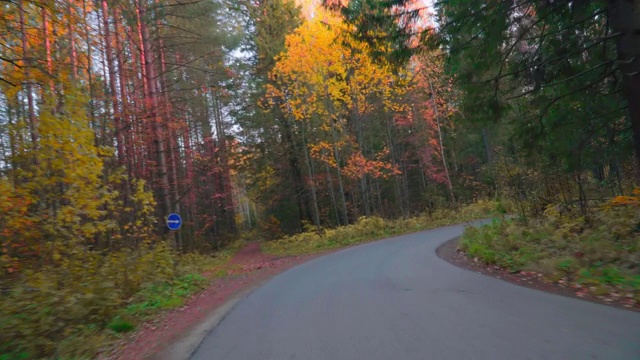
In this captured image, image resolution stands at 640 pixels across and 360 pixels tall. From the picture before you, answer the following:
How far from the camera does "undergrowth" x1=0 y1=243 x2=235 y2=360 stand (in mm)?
6500

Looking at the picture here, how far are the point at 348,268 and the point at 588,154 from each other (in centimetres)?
680

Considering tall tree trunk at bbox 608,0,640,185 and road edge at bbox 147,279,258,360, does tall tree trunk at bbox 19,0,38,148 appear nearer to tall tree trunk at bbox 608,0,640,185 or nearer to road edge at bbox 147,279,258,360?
road edge at bbox 147,279,258,360

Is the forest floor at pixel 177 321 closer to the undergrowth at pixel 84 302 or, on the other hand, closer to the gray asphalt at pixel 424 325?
the undergrowth at pixel 84 302

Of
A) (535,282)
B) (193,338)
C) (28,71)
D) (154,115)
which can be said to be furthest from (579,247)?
(154,115)

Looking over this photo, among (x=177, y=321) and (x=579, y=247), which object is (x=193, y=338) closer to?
(x=177, y=321)

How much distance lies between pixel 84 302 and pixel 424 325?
622 centimetres

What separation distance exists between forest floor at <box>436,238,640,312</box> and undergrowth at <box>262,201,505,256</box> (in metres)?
10.2

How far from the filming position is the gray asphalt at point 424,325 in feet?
15.9

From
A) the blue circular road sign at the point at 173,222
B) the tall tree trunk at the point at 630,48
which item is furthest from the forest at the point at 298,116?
the blue circular road sign at the point at 173,222

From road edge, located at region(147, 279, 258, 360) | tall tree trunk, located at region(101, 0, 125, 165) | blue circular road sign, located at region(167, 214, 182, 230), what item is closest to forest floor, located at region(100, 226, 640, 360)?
road edge, located at region(147, 279, 258, 360)

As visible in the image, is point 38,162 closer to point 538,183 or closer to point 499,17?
point 499,17

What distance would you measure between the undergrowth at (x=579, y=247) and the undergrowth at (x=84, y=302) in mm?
7943

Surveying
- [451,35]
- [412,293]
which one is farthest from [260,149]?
[412,293]

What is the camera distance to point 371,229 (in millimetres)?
24656
